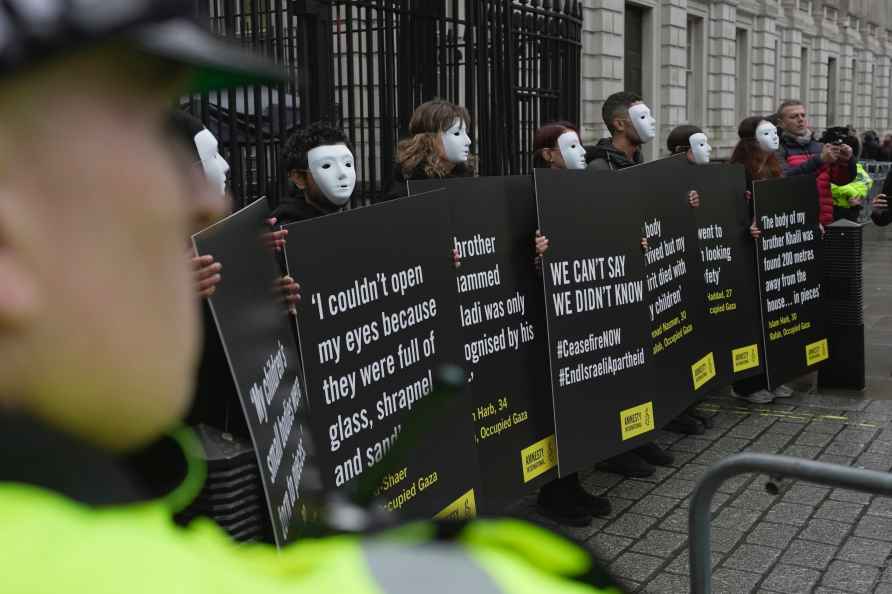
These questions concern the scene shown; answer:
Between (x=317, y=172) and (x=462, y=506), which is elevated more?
(x=317, y=172)

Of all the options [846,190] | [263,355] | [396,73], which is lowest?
[263,355]

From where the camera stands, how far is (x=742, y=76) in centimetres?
2400

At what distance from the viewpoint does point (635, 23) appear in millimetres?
18469

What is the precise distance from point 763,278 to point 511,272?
286 cm

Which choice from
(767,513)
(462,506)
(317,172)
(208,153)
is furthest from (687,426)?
(208,153)

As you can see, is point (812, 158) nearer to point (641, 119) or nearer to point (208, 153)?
point (641, 119)

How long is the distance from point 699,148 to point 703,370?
4.77 ft

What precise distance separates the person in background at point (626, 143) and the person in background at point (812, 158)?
6.14 feet

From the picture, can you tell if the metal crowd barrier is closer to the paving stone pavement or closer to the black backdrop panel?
the paving stone pavement

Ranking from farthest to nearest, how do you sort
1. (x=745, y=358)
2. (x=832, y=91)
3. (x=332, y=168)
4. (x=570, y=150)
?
(x=832, y=91) < (x=745, y=358) < (x=570, y=150) < (x=332, y=168)

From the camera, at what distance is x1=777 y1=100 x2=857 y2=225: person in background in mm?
7141

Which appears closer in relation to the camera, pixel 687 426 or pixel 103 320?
pixel 103 320

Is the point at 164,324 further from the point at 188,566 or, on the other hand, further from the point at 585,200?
the point at 585,200

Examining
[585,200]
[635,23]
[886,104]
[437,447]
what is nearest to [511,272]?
[585,200]
